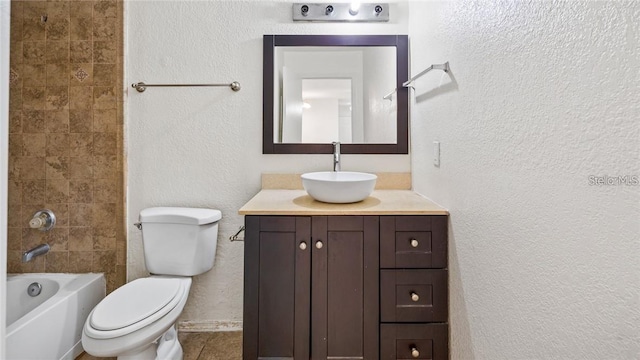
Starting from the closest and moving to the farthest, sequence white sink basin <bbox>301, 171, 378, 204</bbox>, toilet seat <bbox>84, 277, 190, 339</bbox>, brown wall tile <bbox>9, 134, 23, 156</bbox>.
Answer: toilet seat <bbox>84, 277, 190, 339</bbox>, white sink basin <bbox>301, 171, 378, 204</bbox>, brown wall tile <bbox>9, 134, 23, 156</bbox>

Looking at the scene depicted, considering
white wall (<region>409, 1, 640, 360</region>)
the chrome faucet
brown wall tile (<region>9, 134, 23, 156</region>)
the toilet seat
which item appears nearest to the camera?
white wall (<region>409, 1, 640, 360</region>)

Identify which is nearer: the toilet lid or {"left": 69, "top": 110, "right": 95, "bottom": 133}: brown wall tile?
the toilet lid

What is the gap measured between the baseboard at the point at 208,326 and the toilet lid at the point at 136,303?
0.46 meters

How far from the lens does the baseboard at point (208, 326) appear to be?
1.91m

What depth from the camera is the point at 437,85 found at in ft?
4.70

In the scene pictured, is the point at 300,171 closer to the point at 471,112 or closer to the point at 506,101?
the point at 471,112

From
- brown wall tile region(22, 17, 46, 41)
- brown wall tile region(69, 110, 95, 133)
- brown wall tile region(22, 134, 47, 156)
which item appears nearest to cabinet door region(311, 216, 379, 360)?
brown wall tile region(69, 110, 95, 133)

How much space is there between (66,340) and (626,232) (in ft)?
7.28

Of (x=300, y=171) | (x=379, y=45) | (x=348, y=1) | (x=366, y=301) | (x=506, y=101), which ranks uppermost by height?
(x=348, y=1)

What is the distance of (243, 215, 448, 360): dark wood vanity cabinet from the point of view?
131 cm

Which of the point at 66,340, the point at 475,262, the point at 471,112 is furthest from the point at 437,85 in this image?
the point at 66,340

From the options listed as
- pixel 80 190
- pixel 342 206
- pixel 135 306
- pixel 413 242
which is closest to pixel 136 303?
pixel 135 306

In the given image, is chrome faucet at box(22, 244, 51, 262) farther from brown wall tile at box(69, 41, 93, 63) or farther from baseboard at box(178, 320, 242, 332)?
brown wall tile at box(69, 41, 93, 63)

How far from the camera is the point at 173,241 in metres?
1.69
